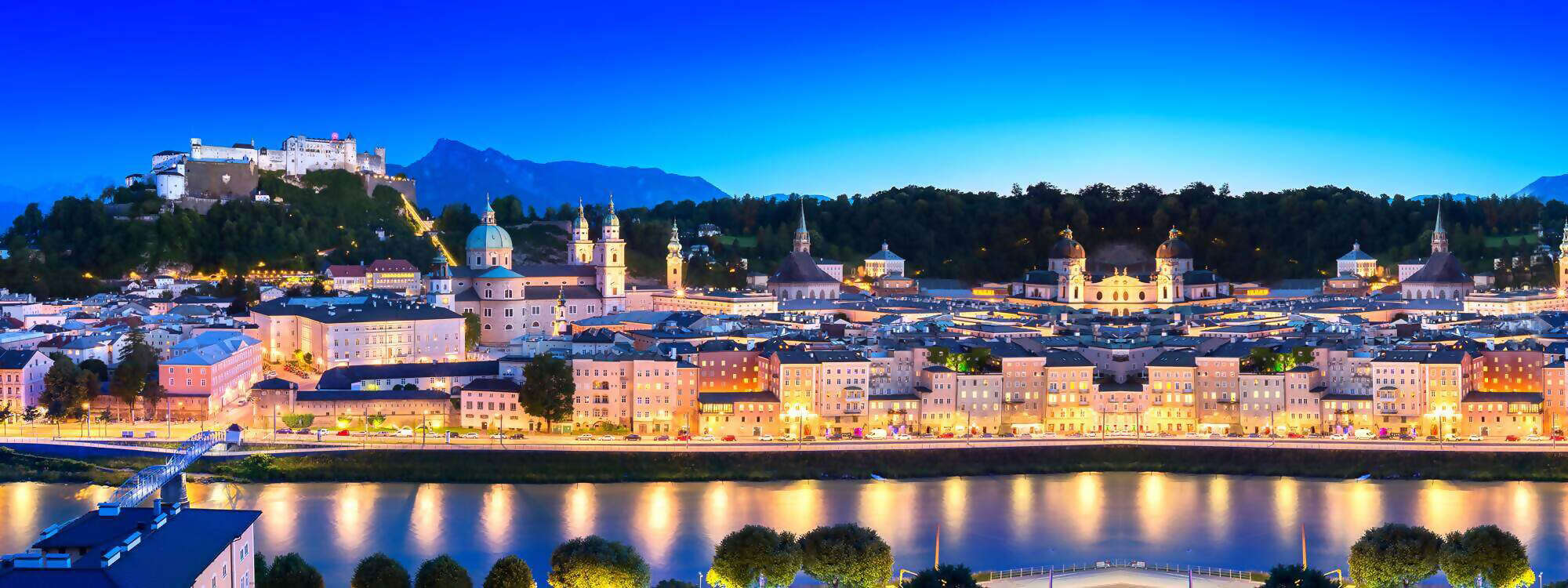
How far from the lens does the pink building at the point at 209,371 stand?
23062mm

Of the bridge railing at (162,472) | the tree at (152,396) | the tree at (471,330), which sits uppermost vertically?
the tree at (471,330)

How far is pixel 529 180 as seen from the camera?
86625 millimetres

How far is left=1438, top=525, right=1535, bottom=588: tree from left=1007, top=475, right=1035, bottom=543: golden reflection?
404cm

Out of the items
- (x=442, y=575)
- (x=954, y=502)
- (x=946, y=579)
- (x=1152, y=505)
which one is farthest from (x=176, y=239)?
(x=946, y=579)

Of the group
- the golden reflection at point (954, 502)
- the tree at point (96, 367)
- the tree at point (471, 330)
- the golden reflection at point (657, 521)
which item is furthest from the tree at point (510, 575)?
the tree at point (471, 330)

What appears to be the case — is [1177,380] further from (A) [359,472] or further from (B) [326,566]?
(B) [326,566]

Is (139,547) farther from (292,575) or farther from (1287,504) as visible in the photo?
(1287,504)

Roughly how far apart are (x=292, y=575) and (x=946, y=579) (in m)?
4.55

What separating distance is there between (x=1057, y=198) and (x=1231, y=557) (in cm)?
3235

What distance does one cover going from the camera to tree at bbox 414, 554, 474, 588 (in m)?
13.4

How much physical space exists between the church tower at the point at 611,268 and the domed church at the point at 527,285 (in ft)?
0.05

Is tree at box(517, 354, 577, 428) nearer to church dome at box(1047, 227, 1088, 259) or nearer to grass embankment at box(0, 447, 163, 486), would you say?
grass embankment at box(0, 447, 163, 486)

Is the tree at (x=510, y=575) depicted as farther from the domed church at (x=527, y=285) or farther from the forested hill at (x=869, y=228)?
the forested hill at (x=869, y=228)

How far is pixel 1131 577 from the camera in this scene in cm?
1430
